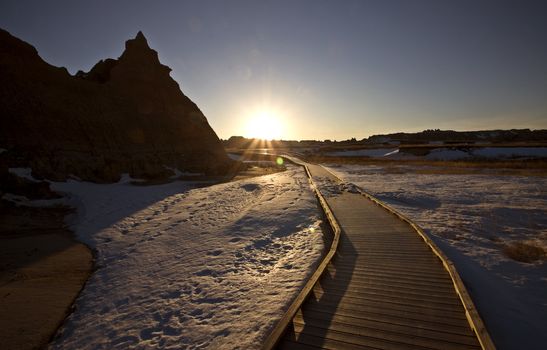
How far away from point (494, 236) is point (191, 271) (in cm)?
1158

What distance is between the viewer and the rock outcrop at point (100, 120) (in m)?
23.0

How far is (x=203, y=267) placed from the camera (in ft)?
29.8

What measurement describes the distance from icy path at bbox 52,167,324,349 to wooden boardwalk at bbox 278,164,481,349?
4.45 ft

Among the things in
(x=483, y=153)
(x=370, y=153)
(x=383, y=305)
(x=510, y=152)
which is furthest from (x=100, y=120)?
(x=510, y=152)

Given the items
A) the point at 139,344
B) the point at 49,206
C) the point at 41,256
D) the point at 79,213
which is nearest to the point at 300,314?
the point at 139,344

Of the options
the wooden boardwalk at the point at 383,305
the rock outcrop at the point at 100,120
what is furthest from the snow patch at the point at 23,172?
the wooden boardwalk at the point at 383,305

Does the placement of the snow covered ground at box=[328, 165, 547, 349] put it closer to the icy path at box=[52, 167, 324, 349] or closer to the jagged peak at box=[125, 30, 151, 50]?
the icy path at box=[52, 167, 324, 349]

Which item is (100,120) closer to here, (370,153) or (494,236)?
(494,236)

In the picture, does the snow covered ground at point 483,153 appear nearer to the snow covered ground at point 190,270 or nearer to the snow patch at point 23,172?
the snow covered ground at point 190,270

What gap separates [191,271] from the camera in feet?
29.2

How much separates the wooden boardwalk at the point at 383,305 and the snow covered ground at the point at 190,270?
1.33 meters

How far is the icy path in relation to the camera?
6070 mm

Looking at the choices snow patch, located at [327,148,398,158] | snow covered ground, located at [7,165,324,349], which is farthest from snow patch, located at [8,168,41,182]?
snow patch, located at [327,148,398,158]

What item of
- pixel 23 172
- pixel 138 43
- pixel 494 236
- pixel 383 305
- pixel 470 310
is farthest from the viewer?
pixel 138 43
